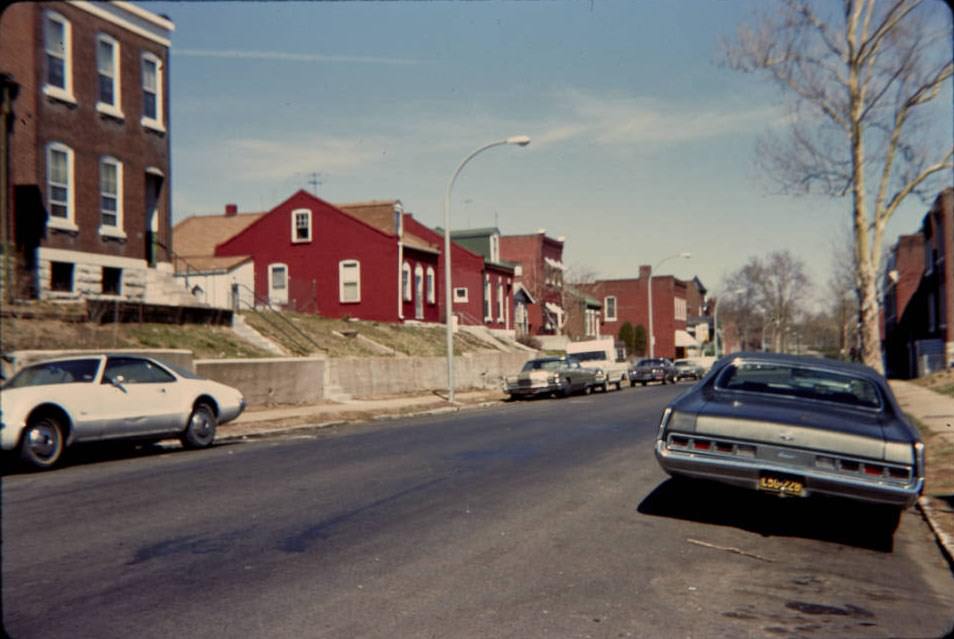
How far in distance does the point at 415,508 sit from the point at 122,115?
16.4 feet

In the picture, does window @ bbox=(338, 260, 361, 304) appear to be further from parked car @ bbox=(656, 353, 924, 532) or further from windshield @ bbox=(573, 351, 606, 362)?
parked car @ bbox=(656, 353, 924, 532)

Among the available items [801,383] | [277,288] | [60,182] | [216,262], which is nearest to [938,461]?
[801,383]

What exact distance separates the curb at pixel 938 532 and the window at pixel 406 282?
120 ft

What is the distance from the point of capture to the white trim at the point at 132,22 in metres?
2.81

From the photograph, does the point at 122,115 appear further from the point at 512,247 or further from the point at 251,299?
the point at 512,247

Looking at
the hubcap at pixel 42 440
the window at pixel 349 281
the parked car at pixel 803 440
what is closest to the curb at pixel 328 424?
the hubcap at pixel 42 440

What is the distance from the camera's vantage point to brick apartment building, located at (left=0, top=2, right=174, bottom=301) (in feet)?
9.84

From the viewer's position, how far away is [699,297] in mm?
117062

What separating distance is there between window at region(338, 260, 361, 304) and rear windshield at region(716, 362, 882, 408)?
36.7m

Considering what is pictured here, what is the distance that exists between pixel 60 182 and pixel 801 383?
698 cm

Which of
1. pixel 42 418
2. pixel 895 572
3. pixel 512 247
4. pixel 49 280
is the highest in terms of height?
pixel 512 247

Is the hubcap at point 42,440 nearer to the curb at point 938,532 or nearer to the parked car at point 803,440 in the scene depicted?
the parked car at point 803,440

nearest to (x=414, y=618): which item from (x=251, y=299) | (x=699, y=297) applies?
(x=251, y=299)

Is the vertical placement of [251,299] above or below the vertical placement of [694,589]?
above
